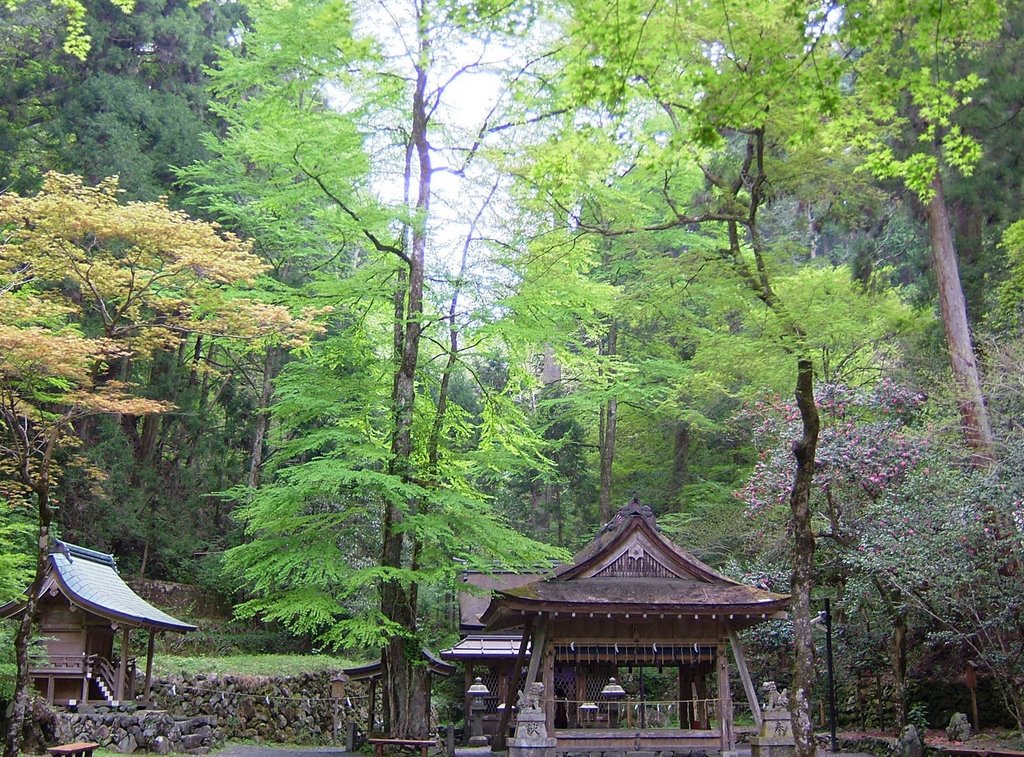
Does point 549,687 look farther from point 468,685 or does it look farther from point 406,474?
point 468,685

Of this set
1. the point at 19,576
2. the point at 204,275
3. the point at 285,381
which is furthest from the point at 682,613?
the point at 19,576

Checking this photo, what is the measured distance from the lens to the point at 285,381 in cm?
1462

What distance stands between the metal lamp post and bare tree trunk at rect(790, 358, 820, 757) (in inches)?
408

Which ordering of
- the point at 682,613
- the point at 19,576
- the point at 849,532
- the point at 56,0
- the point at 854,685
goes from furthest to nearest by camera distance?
the point at 854,685
the point at 849,532
the point at 682,613
the point at 19,576
the point at 56,0

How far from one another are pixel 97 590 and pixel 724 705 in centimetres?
1104

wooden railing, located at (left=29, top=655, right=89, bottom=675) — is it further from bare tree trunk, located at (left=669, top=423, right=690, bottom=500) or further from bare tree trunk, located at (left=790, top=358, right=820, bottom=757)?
bare tree trunk, located at (left=669, top=423, right=690, bottom=500)

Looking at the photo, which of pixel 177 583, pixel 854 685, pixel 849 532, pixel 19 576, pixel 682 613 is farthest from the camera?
pixel 177 583

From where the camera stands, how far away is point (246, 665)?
21047 millimetres

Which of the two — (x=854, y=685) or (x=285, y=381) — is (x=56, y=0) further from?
(x=854, y=685)

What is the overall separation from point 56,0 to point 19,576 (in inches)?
361

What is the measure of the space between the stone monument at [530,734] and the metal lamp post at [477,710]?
5.41 metres

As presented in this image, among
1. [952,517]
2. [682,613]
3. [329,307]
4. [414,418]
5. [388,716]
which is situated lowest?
[388,716]

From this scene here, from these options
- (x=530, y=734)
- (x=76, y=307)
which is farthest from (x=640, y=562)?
(x=76, y=307)

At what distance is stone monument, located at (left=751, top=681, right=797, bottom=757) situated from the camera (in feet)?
47.4
